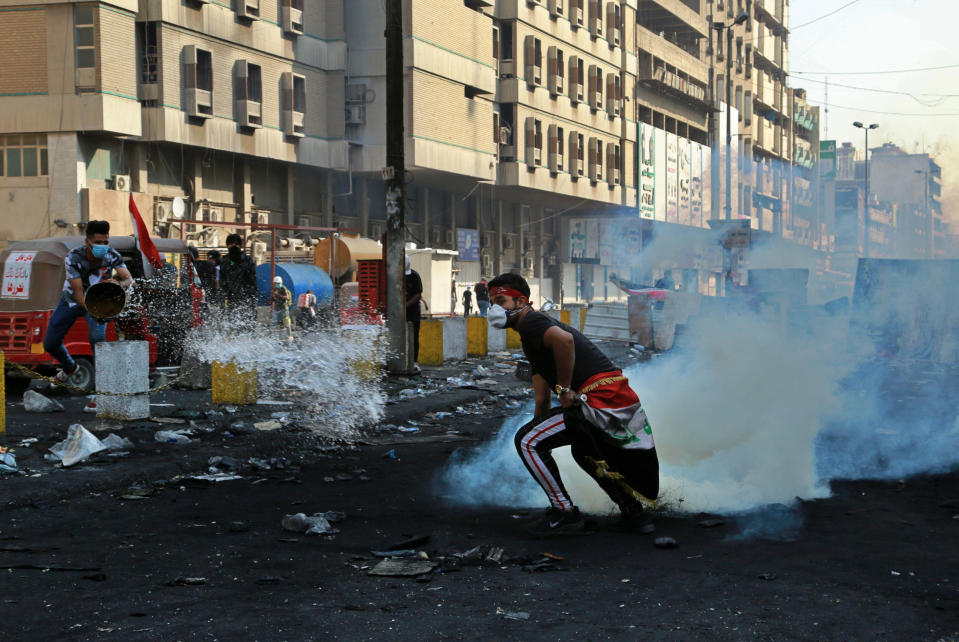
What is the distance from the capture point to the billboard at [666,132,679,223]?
62125 mm

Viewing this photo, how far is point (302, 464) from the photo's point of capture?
8.72 meters

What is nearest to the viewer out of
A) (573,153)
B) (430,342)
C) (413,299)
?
(413,299)

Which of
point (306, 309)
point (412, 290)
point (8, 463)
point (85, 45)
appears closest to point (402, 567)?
point (8, 463)

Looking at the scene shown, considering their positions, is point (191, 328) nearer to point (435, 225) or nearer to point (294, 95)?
point (294, 95)

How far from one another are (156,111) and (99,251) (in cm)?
2035

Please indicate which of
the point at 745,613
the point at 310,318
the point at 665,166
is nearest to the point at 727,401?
the point at 745,613

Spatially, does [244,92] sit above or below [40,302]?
above

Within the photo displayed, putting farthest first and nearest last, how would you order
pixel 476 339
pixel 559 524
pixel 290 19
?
pixel 290 19 → pixel 476 339 → pixel 559 524

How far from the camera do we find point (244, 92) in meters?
32.0

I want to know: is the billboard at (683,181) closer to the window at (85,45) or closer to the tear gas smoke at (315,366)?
the window at (85,45)

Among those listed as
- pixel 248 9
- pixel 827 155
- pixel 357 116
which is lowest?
pixel 357 116

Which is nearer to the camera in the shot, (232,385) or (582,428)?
(582,428)

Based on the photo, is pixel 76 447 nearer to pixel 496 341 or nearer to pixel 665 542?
pixel 665 542

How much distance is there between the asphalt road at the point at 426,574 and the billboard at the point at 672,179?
55.5m
